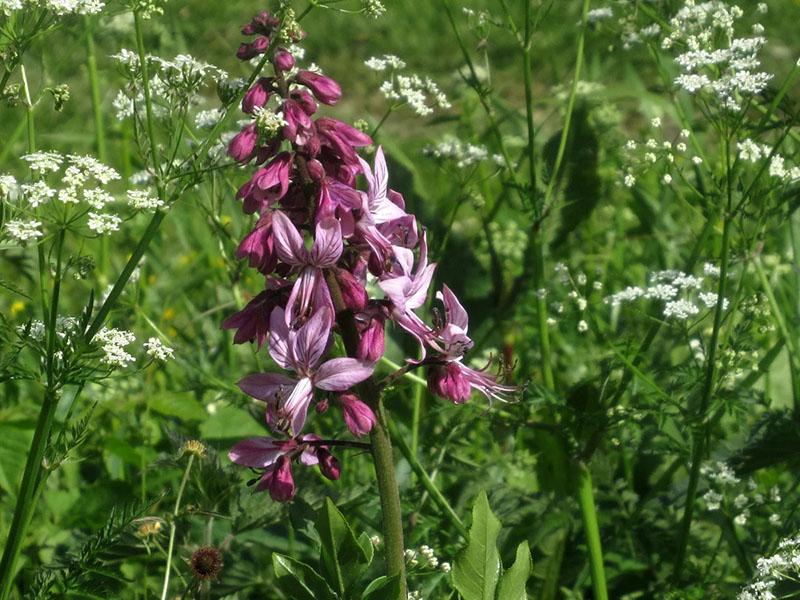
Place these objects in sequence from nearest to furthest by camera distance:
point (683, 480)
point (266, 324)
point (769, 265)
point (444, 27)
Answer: point (266, 324)
point (683, 480)
point (769, 265)
point (444, 27)

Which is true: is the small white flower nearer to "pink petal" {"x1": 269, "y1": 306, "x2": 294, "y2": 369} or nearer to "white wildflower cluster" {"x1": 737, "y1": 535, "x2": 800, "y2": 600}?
"pink petal" {"x1": 269, "y1": 306, "x2": 294, "y2": 369}

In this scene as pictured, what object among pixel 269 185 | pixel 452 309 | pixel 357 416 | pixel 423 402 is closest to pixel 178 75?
pixel 269 185

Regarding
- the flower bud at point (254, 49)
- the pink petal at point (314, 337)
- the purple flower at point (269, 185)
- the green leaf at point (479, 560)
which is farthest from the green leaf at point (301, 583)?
the flower bud at point (254, 49)

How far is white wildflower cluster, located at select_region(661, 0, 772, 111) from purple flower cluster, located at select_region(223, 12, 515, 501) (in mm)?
870

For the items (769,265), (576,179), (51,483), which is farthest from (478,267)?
(51,483)

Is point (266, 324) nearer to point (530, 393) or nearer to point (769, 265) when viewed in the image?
point (530, 393)

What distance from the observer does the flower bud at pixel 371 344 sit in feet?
6.45

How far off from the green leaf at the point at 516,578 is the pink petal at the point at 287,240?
0.65m

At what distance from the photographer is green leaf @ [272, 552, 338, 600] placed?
2.04 m

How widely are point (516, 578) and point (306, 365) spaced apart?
55 cm

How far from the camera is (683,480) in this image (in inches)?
127

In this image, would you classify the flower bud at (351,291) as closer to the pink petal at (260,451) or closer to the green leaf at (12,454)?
the pink petal at (260,451)

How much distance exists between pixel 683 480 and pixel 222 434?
1.24 metres

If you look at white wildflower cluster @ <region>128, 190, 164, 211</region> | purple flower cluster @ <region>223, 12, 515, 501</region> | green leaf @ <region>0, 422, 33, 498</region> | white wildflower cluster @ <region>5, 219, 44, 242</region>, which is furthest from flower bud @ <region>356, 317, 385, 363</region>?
green leaf @ <region>0, 422, 33, 498</region>
